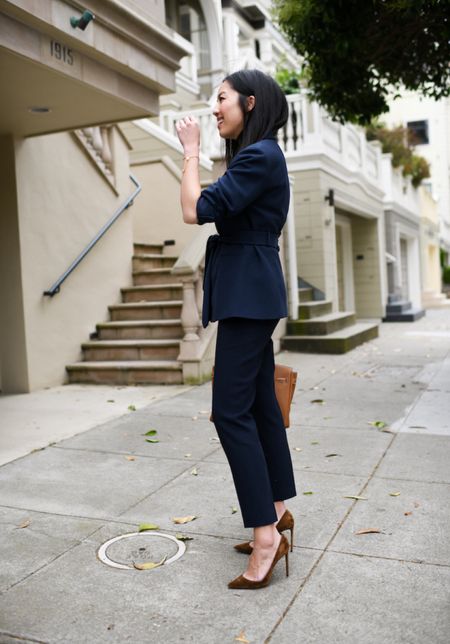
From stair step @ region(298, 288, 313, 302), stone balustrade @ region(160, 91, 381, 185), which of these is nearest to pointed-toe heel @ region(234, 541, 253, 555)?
stair step @ region(298, 288, 313, 302)

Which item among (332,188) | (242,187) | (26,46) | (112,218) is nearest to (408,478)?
(242,187)

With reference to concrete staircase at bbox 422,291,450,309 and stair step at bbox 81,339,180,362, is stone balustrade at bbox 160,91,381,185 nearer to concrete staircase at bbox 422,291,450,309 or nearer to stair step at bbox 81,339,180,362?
stair step at bbox 81,339,180,362

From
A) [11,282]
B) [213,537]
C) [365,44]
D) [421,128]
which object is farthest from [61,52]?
[421,128]

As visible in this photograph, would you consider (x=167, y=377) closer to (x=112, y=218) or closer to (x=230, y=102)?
(x=112, y=218)

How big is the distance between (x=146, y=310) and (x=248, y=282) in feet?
19.6

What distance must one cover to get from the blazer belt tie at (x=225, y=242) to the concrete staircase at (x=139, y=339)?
466cm

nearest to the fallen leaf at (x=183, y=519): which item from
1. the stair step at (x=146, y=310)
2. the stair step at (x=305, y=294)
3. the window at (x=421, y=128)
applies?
the stair step at (x=146, y=310)

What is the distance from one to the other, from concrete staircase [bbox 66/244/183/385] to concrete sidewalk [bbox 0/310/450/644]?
5.82ft

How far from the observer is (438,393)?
648cm

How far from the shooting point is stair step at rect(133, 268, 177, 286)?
893cm

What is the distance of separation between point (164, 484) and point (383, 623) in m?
1.80

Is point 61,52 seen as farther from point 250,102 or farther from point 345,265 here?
point 345,265

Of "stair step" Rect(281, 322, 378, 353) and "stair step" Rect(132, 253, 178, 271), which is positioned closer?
"stair step" Rect(132, 253, 178, 271)

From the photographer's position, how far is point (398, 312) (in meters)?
16.6
